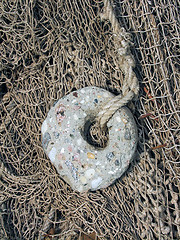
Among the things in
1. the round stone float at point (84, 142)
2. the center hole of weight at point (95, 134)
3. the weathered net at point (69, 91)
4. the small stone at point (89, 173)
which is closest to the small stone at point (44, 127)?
the round stone float at point (84, 142)

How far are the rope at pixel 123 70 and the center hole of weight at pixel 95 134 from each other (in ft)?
0.23

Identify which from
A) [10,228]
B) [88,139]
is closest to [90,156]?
[88,139]

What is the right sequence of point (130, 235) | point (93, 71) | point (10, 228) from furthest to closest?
point (93, 71) < point (10, 228) < point (130, 235)

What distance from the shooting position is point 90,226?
1757 mm

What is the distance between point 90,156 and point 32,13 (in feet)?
4.12

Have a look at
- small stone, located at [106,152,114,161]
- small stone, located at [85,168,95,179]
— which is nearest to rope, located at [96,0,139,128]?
small stone, located at [106,152,114,161]

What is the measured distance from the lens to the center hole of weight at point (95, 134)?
6.49 feet

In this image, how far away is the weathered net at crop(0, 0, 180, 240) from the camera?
5.97 feet

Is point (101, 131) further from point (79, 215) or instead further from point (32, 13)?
point (32, 13)

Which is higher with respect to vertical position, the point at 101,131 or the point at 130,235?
the point at 101,131

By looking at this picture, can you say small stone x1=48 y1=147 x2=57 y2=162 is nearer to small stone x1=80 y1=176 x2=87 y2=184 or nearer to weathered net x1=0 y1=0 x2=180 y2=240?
weathered net x1=0 y1=0 x2=180 y2=240

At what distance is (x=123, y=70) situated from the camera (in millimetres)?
1999

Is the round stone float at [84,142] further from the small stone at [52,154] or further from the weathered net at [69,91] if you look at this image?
the weathered net at [69,91]

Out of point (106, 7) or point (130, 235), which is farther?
point (106, 7)
